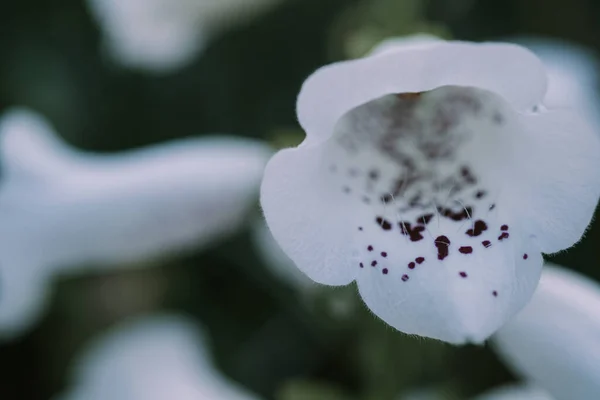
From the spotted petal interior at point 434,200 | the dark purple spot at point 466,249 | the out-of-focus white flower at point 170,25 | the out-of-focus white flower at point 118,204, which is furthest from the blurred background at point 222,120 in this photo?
the dark purple spot at point 466,249

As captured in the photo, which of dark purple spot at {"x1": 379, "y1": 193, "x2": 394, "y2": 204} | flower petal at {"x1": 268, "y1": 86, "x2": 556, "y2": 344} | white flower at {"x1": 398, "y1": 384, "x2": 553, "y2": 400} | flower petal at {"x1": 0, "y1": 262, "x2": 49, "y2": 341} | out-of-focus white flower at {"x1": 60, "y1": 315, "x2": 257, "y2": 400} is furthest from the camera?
out-of-focus white flower at {"x1": 60, "y1": 315, "x2": 257, "y2": 400}

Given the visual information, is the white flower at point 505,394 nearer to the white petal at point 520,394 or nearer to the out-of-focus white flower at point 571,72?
the white petal at point 520,394

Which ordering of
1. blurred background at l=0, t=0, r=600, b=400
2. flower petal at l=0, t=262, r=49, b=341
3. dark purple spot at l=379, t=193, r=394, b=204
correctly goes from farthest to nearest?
blurred background at l=0, t=0, r=600, b=400 < flower petal at l=0, t=262, r=49, b=341 < dark purple spot at l=379, t=193, r=394, b=204

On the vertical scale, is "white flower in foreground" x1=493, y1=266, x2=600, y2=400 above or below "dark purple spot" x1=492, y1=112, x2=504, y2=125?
below

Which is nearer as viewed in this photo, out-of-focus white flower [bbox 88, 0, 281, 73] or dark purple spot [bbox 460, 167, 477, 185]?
dark purple spot [bbox 460, 167, 477, 185]

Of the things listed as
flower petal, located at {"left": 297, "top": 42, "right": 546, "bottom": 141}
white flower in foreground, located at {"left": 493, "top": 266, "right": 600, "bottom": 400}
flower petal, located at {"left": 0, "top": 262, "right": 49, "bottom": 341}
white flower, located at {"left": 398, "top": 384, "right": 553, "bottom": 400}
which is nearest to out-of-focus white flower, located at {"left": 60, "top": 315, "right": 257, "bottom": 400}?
flower petal, located at {"left": 0, "top": 262, "right": 49, "bottom": 341}

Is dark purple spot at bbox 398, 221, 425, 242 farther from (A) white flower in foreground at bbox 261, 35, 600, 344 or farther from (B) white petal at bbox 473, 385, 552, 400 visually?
(B) white petal at bbox 473, 385, 552, 400

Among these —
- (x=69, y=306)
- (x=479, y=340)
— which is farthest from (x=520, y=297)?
(x=69, y=306)
